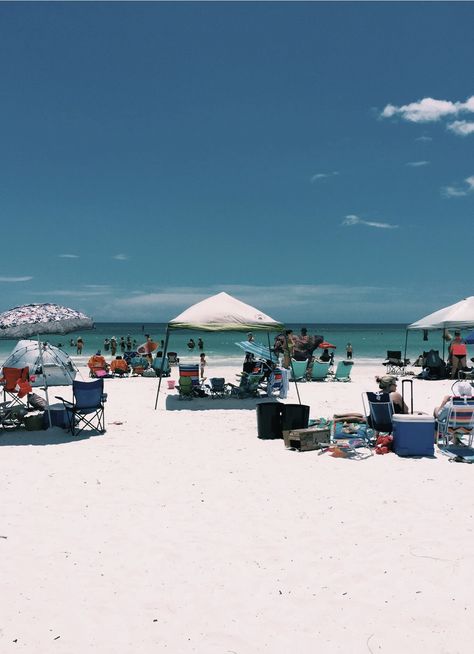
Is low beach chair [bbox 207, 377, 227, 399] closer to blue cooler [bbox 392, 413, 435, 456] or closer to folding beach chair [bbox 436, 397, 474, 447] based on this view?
blue cooler [bbox 392, 413, 435, 456]

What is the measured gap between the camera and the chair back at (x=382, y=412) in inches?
331

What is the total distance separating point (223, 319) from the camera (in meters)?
12.4

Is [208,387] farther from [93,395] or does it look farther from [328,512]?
[328,512]

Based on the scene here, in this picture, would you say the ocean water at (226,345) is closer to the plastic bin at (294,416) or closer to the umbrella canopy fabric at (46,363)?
the umbrella canopy fabric at (46,363)

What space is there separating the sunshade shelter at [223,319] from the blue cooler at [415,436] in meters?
4.87

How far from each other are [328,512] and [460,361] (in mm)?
14694

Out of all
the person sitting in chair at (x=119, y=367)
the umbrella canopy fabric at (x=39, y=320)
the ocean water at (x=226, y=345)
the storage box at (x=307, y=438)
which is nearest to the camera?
the storage box at (x=307, y=438)

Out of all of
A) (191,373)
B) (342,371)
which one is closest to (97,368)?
(191,373)

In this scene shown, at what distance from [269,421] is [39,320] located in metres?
4.34

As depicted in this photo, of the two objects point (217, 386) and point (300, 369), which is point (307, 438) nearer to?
point (217, 386)

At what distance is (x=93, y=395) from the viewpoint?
31.2ft

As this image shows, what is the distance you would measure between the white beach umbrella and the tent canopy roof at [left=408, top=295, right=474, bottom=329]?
11524 mm

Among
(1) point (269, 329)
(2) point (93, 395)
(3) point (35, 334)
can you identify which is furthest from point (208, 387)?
(3) point (35, 334)

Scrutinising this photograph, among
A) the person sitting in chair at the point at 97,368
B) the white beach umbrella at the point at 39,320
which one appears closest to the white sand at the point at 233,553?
the white beach umbrella at the point at 39,320
